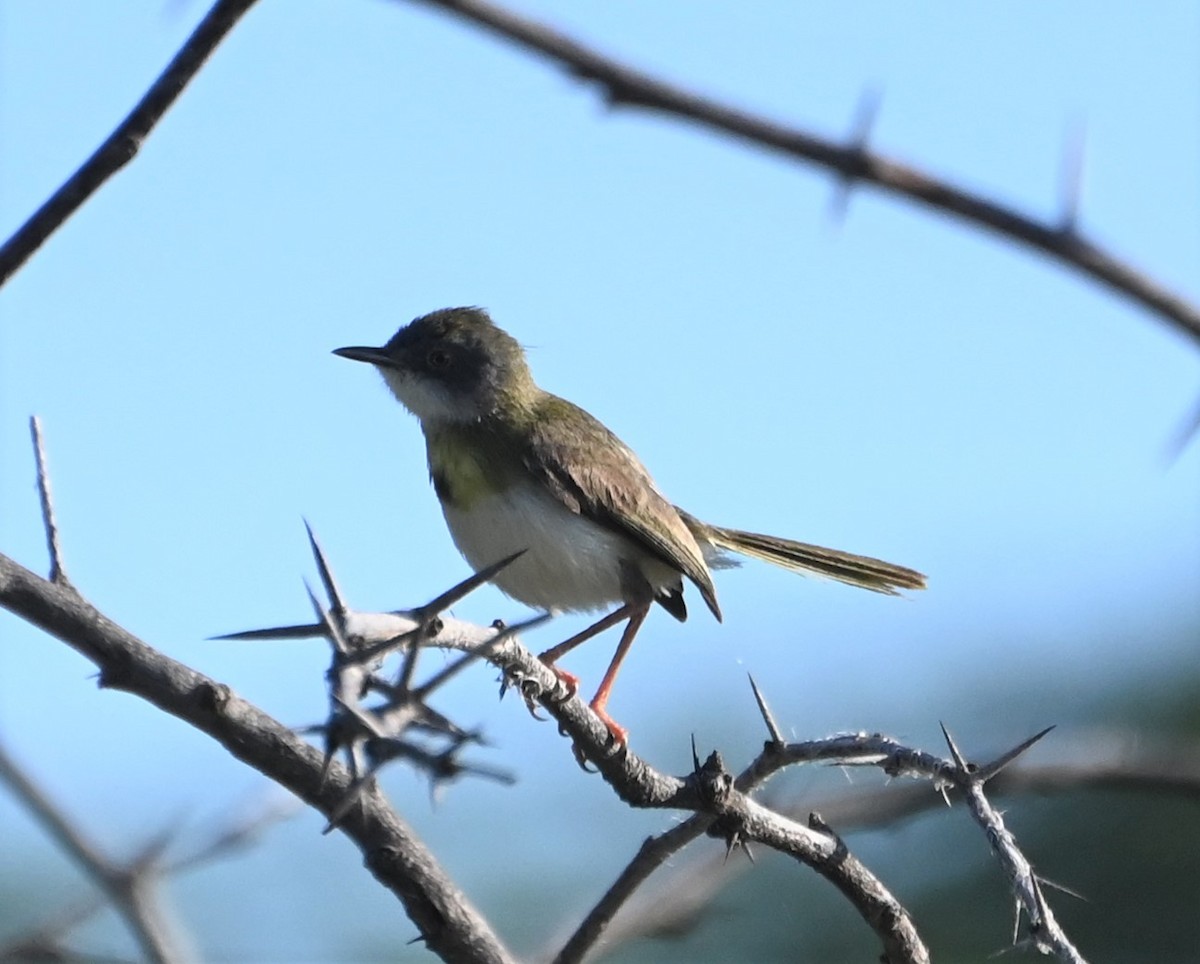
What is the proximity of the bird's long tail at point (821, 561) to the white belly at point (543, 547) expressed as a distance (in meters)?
1.09

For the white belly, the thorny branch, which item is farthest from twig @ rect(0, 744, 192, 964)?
the white belly

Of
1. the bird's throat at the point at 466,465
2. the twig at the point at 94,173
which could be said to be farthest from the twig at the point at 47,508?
the bird's throat at the point at 466,465

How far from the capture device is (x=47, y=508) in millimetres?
3258

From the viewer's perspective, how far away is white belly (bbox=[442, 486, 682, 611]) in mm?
6680

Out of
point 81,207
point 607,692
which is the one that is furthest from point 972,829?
point 81,207

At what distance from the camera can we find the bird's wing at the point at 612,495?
6.85 meters

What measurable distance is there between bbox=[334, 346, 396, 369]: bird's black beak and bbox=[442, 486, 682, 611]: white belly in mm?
1081

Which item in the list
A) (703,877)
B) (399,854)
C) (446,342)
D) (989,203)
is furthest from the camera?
(446,342)

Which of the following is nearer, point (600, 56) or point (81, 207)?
point (600, 56)

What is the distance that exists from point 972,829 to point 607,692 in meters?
5.11

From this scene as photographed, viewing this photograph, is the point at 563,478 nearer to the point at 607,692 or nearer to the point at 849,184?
the point at 607,692

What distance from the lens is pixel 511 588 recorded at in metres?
6.91

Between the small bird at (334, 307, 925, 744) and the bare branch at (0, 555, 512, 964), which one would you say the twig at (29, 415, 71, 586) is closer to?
the bare branch at (0, 555, 512, 964)

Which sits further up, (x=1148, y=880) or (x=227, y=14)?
(x=1148, y=880)
